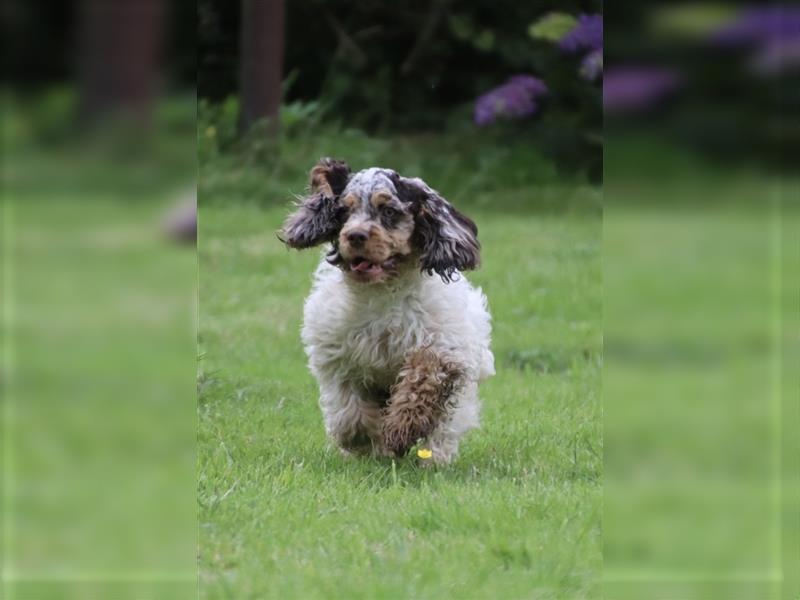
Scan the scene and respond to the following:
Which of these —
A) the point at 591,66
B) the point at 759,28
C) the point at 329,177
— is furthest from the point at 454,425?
the point at 759,28

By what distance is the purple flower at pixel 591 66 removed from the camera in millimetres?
4180

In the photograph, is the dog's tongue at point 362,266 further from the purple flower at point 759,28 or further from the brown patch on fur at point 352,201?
the purple flower at point 759,28

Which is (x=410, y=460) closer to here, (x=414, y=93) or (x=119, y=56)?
(x=414, y=93)

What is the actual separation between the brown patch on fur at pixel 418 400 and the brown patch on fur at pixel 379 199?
1.84 feet

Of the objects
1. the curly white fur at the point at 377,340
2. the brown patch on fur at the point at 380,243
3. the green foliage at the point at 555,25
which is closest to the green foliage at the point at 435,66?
the green foliage at the point at 555,25

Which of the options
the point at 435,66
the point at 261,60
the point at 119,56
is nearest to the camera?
the point at 119,56

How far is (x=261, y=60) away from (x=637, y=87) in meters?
1.98

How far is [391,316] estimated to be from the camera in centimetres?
457

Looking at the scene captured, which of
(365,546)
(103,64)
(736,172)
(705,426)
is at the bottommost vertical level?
(365,546)

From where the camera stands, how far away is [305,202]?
15.3 ft

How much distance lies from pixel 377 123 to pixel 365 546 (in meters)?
2.39

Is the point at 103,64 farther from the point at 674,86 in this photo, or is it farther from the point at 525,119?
the point at 525,119

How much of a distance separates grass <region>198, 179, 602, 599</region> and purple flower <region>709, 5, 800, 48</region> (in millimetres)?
1289

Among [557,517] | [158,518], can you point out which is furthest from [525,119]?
[158,518]
